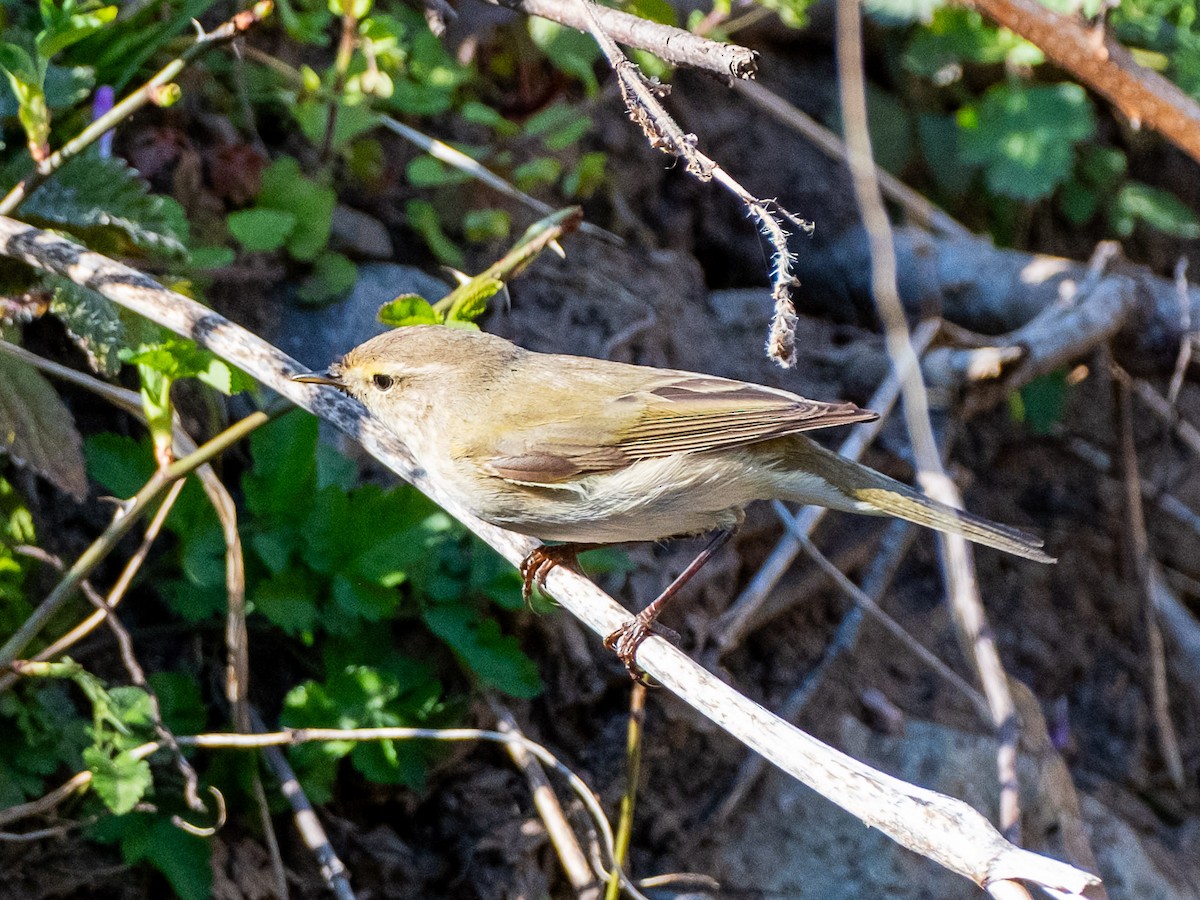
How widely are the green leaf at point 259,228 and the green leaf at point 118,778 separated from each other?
1.57 meters

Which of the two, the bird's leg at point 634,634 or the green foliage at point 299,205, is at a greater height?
the green foliage at point 299,205

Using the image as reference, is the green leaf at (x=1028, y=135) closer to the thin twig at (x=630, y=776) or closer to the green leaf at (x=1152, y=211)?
the green leaf at (x=1152, y=211)

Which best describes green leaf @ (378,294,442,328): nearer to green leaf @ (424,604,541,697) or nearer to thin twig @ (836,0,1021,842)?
green leaf @ (424,604,541,697)

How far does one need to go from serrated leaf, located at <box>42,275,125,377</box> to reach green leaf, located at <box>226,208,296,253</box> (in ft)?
2.25

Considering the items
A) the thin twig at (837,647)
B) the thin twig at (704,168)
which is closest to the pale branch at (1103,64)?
the thin twig at (837,647)

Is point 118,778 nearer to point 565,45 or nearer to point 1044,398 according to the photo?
point 565,45

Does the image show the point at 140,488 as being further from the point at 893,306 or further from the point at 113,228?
the point at 893,306

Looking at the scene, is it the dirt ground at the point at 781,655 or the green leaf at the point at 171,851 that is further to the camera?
the dirt ground at the point at 781,655

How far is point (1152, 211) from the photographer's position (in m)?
5.48

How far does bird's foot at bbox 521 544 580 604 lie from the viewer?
3020 millimetres

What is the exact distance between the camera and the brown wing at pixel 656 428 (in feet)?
9.53

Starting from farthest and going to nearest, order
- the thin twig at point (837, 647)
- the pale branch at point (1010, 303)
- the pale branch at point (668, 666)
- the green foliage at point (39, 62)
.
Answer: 1. the pale branch at point (1010, 303)
2. the thin twig at point (837, 647)
3. the green foliage at point (39, 62)
4. the pale branch at point (668, 666)

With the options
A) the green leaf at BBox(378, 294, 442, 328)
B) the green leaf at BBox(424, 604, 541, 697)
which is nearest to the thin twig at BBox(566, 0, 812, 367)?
the green leaf at BBox(378, 294, 442, 328)

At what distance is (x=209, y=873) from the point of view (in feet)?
9.43
